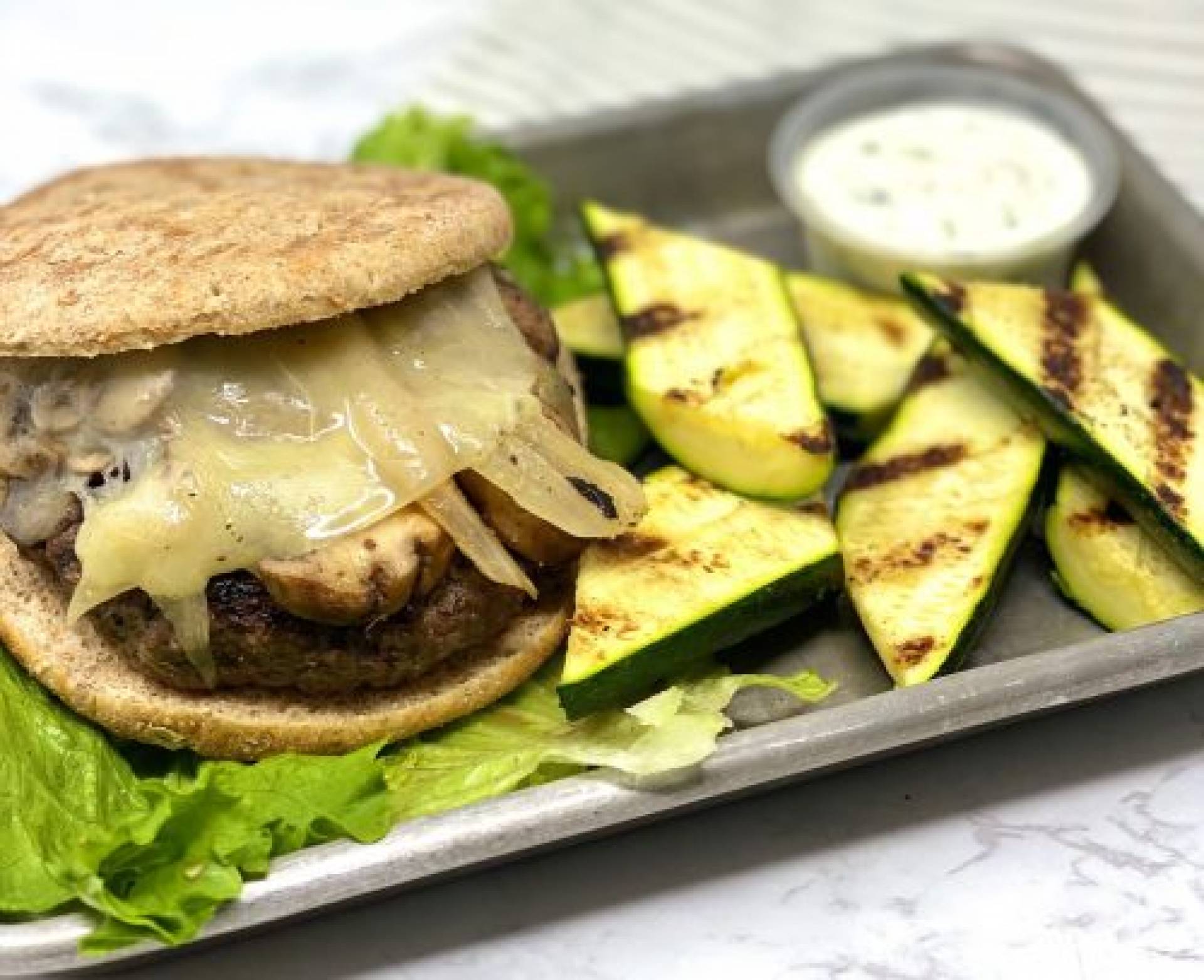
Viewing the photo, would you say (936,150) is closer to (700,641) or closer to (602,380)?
(602,380)

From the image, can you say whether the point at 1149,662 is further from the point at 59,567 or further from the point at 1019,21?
the point at 1019,21

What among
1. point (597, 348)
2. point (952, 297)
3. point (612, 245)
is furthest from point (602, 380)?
point (952, 297)

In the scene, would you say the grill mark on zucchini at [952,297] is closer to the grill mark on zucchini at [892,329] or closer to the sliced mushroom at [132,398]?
the grill mark on zucchini at [892,329]

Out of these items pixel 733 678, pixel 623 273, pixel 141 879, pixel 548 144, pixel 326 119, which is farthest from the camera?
pixel 326 119

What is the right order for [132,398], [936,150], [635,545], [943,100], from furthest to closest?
[943,100], [936,150], [635,545], [132,398]

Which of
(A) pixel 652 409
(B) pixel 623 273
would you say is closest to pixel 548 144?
(B) pixel 623 273

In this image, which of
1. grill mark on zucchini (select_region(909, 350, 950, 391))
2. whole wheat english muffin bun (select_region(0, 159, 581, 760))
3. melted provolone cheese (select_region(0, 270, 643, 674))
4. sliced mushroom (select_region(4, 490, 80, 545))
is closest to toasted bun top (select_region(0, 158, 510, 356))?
whole wheat english muffin bun (select_region(0, 159, 581, 760))

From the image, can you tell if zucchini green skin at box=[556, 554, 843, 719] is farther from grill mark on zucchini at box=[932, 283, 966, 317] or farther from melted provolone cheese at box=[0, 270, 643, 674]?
grill mark on zucchini at box=[932, 283, 966, 317]
